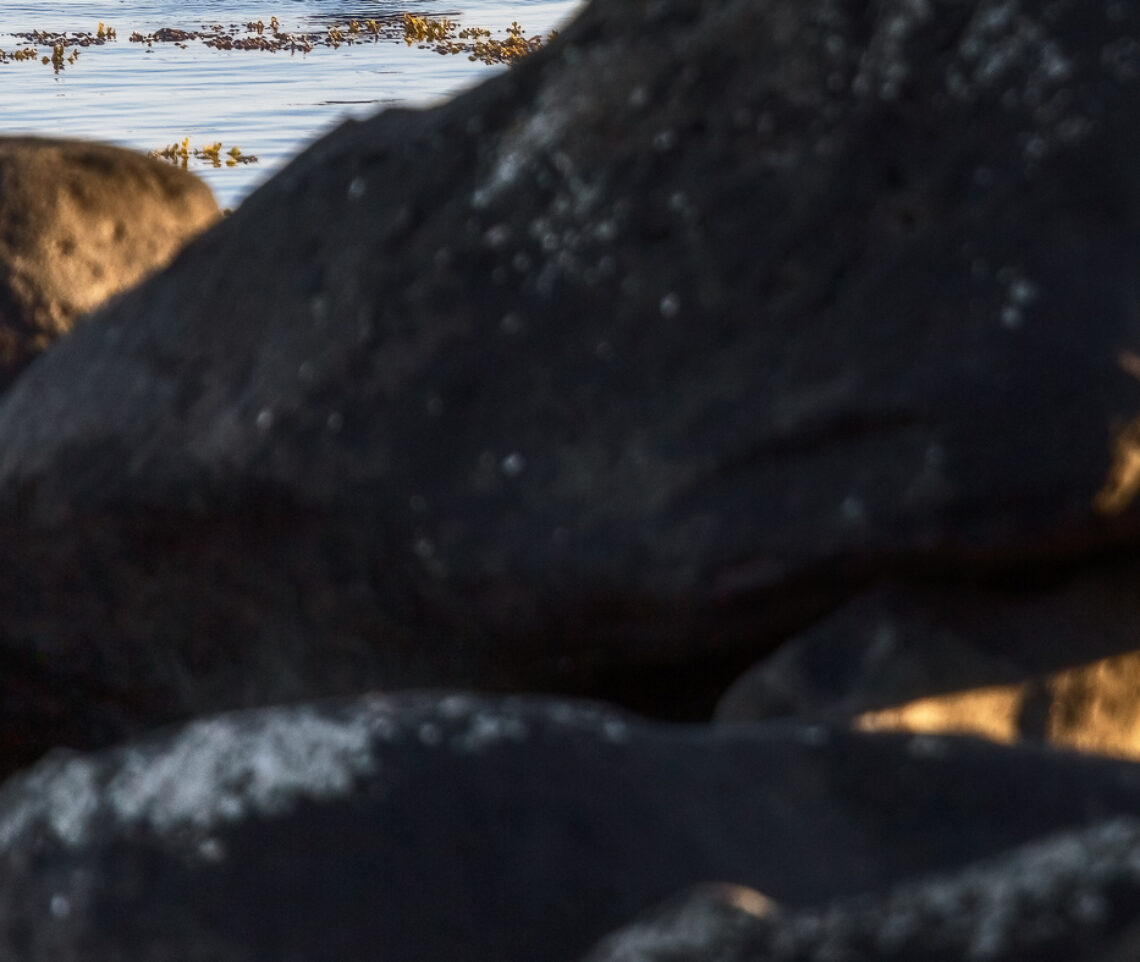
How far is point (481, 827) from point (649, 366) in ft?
3.46

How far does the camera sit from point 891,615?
245 cm

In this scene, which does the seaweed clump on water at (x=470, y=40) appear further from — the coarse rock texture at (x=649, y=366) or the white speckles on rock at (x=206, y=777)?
the white speckles on rock at (x=206, y=777)

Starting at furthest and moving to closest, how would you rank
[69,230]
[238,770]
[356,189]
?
1. [69,230]
2. [356,189]
3. [238,770]

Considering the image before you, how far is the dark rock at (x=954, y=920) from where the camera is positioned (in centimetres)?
145

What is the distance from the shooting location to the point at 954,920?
1.51 metres

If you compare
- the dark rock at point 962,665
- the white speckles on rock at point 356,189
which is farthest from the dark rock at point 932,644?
the white speckles on rock at point 356,189

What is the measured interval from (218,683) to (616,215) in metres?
1.21

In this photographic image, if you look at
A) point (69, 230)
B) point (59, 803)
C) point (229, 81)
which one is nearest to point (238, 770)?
point (59, 803)

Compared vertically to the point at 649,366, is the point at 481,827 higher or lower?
lower

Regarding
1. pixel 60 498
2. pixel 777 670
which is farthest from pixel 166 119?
pixel 777 670

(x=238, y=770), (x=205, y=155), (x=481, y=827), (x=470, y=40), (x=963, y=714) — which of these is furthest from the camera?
(x=470, y=40)

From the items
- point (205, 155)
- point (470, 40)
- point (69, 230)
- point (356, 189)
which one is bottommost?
point (205, 155)

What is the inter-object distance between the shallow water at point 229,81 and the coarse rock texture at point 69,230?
5.81 metres

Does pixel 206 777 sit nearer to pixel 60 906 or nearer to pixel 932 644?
pixel 60 906
